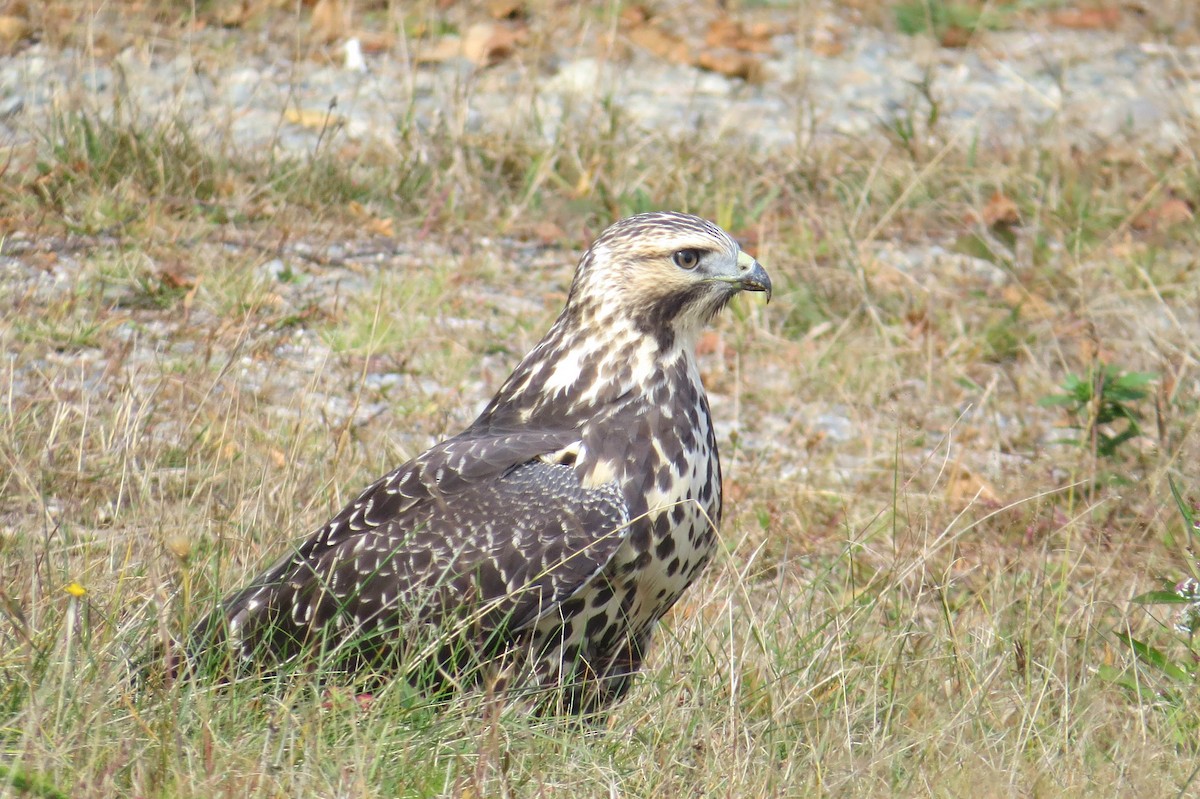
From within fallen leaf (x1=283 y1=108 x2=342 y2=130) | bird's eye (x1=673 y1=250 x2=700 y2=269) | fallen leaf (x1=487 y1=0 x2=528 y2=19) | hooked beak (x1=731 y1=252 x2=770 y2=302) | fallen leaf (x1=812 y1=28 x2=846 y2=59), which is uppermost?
bird's eye (x1=673 y1=250 x2=700 y2=269)

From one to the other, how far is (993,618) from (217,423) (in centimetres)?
262

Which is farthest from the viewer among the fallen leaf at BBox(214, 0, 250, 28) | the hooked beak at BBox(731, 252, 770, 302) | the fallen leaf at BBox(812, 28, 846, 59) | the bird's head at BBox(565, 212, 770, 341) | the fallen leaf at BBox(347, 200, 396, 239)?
the fallen leaf at BBox(812, 28, 846, 59)

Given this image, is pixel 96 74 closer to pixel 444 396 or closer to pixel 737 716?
pixel 444 396

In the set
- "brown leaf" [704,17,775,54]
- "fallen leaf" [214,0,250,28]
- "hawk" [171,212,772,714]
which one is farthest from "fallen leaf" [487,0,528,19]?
"hawk" [171,212,772,714]

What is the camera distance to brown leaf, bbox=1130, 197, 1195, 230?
8.24 m

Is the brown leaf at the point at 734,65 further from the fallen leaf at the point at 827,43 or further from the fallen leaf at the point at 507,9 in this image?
the fallen leaf at the point at 507,9

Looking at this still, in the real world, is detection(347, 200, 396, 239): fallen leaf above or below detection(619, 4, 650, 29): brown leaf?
below

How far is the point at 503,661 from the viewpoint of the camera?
3818 mm

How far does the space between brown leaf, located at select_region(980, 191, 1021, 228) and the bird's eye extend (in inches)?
158

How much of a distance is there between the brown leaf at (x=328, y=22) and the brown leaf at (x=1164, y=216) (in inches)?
188

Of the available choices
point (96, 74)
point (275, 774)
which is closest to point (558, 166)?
point (96, 74)

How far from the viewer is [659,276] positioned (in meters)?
4.34

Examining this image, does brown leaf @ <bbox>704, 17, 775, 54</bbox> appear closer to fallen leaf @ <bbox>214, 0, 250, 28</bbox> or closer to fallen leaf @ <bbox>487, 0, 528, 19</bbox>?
fallen leaf @ <bbox>487, 0, 528, 19</bbox>

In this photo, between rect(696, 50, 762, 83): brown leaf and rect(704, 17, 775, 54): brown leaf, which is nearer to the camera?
rect(696, 50, 762, 83): brown leaf
